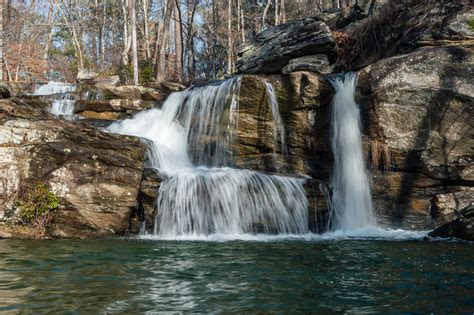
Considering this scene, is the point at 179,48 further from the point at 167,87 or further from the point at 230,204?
the point at 230,204

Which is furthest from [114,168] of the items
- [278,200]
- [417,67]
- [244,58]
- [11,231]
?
[244,58]

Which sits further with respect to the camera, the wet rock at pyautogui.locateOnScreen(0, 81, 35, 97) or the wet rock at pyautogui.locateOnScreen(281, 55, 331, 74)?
the wet rock at pyautogui.locateOnScreen(0, 81, 35, 97)

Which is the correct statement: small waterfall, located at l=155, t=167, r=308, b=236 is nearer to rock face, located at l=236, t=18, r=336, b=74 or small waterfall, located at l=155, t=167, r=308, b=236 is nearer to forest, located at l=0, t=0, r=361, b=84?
rock face, located at l=236, t=18, r=336, b=74

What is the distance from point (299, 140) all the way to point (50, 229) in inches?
273

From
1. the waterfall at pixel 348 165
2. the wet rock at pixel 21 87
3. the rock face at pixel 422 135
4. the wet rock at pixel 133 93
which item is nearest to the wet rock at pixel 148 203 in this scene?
the waterfall at pixel 348 165

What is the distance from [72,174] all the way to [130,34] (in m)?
25.8

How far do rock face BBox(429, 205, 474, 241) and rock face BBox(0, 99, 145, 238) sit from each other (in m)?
6.62

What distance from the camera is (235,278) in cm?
519

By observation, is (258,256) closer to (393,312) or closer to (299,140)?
(393,312)

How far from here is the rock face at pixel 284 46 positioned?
16422mm

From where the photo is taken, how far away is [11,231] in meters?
9.23

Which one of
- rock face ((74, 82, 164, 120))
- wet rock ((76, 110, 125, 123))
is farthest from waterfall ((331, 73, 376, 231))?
→ wet rock ((76, 110, 125, 123))

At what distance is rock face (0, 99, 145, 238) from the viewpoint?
9.45 metres

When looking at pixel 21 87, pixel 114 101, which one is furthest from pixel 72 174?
pixel 21 87
